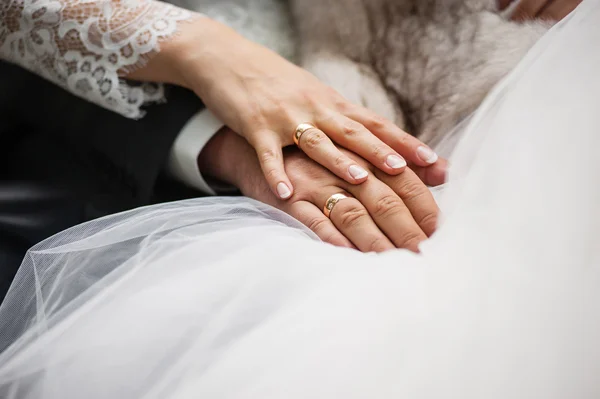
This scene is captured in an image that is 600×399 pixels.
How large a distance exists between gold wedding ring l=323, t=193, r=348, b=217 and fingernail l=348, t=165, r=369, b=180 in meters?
0.03

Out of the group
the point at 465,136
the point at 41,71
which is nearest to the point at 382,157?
the point at 465,136

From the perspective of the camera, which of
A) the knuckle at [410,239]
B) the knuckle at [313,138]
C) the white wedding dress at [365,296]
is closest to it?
the white wedding dress at [365,296]

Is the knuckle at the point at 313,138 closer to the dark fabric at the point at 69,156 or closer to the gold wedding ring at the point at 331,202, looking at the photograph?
the gold wedding ring at the point at 331,202

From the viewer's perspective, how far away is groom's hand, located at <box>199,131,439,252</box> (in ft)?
1.80

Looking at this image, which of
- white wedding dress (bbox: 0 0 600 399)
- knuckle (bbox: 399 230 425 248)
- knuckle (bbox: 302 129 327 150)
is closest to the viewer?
white wedding dress (bbox: 0 0 600 399)

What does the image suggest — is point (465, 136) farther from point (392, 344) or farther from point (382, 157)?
point (392, 344)

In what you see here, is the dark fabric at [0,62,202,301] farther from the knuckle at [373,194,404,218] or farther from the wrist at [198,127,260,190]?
the knuckle at [373,194,404,218]

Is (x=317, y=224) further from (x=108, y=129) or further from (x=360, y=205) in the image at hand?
(x=108, y=129)

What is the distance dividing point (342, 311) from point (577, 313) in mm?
159

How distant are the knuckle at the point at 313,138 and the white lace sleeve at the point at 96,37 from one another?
0.77 ft

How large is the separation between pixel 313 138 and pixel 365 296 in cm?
28

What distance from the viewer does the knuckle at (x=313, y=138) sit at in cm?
63

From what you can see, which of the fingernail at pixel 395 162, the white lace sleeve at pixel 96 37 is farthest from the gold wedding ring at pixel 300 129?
the white lace sleeve at pixel 96 37

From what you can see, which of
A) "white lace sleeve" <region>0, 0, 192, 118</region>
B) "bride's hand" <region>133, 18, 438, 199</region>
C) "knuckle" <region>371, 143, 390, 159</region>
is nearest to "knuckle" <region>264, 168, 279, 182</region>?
"bride's hand" <region>133, 18, 438, 199</region>
